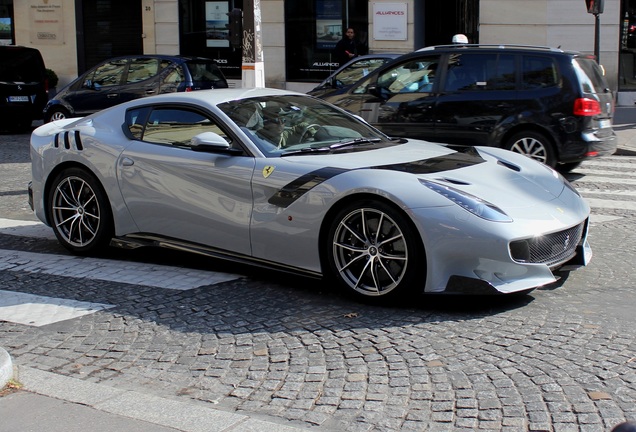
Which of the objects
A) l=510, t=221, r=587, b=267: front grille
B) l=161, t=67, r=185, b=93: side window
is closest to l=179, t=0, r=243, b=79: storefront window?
l=161, t=67, r=185, b=93: side window

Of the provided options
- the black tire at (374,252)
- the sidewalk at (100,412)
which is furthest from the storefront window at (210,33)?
the sidewalk at (100,412)

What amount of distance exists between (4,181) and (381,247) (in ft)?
25.7

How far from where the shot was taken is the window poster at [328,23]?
78.0 ft

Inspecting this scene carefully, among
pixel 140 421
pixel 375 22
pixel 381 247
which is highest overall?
pixel 375 22

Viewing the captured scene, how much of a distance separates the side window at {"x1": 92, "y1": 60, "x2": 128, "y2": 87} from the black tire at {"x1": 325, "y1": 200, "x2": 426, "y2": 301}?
13.2 m

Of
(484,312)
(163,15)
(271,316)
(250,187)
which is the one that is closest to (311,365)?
(271,316)

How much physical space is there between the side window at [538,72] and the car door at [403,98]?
1.16 m

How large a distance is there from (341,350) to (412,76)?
7.79m

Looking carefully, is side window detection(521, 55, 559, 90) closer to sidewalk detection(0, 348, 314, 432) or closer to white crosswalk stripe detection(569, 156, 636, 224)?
white crosswalk stripe detection(569, 156, 636, 224)

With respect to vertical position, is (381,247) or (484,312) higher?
(381,247)

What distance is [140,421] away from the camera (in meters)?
4.30

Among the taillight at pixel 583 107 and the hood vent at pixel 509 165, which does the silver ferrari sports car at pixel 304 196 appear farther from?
the taillight at pixel 583 107

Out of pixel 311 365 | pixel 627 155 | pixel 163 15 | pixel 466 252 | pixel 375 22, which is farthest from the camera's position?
pixel 163 15

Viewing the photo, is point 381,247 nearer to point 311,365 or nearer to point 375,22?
point 311,365
